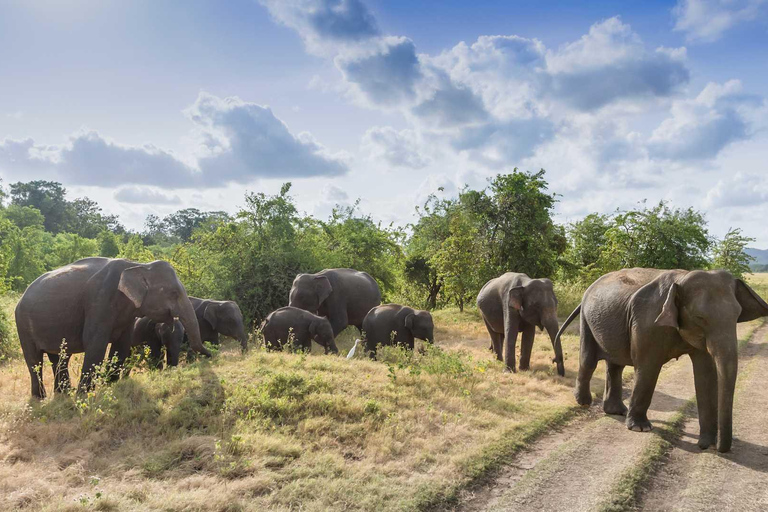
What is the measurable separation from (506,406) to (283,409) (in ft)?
14.2

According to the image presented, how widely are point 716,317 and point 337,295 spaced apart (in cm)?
1342

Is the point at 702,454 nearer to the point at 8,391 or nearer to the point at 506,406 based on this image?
the point at 506,406

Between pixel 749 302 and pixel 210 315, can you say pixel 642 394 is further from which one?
pixel 210 315

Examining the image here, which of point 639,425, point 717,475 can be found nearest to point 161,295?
point 639,425

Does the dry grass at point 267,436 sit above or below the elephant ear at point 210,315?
below

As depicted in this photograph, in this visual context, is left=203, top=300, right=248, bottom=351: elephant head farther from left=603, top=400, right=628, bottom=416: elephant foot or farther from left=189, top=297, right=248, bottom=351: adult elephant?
left=603, top=400, right=628, bottom=416: elephant foot

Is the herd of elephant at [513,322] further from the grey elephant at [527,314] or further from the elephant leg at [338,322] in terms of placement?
the elephant leg at [338,322]

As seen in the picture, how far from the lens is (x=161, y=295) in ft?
33.7

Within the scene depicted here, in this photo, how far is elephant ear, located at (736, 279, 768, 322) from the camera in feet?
26.1

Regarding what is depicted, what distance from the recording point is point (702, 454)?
759 centimetres

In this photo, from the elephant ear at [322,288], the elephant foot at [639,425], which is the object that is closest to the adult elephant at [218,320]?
the elephant ear at [322,288]

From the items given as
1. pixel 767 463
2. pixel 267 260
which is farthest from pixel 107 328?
pixel 267 260

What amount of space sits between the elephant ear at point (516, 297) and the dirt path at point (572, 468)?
13.0 feet

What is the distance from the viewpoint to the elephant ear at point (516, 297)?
530 inches
